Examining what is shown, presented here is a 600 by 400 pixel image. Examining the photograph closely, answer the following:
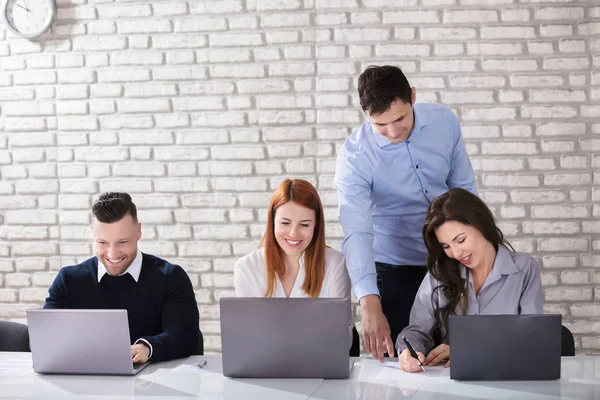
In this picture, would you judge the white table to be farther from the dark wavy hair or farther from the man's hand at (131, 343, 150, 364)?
the dark wavy hair

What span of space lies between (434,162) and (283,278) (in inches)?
27.4

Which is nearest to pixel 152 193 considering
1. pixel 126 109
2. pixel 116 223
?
pixel 126 109

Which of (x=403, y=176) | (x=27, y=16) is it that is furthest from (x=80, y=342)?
(x=27, y=16)

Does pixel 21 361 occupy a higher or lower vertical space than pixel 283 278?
lower

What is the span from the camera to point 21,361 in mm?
2477

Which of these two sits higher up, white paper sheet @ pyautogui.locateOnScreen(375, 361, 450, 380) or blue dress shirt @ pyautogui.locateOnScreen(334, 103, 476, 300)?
blue dress shirt @ pyautogui.locateOnScreen(334, 103, 476, 300)

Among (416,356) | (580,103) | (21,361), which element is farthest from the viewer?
(580,103)

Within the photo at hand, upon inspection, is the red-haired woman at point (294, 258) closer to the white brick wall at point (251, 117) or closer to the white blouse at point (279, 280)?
the white blouse at point (279, 280)

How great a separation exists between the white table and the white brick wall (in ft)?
5.17

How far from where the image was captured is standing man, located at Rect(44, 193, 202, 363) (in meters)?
2.73

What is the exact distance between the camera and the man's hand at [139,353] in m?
2.33

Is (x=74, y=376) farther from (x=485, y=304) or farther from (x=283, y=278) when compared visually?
(x=485, y=304)

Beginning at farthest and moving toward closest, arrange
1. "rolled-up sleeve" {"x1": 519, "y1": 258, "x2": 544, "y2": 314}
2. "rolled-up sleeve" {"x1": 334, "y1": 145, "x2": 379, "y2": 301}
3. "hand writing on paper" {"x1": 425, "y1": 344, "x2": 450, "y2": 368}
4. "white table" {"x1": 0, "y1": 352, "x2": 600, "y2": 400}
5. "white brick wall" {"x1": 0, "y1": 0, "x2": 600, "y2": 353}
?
"white brick wall" {"x1": 0, "y1": 0, "x2": 600, "y2": 353} → "rolled-up sleeve" {"x1": 334, "y1": 145, "x2": 379, "y2": 301} → "rolled-up sleeve" {"x1": 519, "y1": 258, "x2": 544, "y2": 314} → "hand writing on paper" {"x1": 425, "y1": 344, "x2": 450, "y2": 368} → "white table" {"x1": 0, "y1": 352, "x2": 600, "y2": 400}

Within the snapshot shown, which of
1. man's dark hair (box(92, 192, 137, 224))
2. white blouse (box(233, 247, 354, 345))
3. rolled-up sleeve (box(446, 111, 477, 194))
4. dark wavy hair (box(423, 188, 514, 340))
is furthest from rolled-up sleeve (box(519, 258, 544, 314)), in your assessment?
man's dark hair (box(92, 192, 137, 224))
